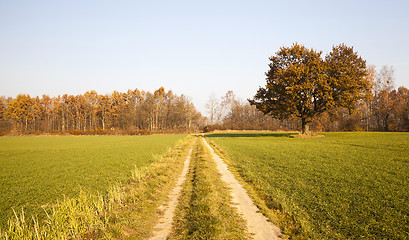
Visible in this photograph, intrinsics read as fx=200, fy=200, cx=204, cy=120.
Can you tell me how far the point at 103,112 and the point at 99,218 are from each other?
9076 cm

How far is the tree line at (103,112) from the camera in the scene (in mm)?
83812

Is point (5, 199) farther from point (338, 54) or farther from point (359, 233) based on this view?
point (338, 54)

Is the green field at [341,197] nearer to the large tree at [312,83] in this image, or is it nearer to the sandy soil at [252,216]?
the sandy soil at [252,216]

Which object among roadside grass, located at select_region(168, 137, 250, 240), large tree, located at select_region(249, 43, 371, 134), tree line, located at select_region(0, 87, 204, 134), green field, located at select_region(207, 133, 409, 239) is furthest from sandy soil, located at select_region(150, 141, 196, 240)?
tree line, located at select_region(0, 87, 204, 134)

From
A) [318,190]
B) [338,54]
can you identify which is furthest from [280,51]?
[318,190]

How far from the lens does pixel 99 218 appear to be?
5230 mm

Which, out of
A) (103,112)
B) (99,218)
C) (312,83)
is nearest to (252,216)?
(99,218)

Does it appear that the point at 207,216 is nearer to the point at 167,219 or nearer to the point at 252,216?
the point at 167,219

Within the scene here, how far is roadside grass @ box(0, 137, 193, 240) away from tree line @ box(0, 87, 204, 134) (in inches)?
2865

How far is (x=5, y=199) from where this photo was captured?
7.92m

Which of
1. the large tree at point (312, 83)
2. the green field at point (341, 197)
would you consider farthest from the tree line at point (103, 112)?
the green field at point (341, 197)

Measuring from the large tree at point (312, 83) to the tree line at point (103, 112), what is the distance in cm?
5017

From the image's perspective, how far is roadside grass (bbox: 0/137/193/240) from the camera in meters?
4.69

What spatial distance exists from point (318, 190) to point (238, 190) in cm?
296
